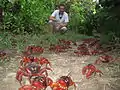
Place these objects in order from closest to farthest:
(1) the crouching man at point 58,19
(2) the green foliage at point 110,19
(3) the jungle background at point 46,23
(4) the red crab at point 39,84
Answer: (4) the red crab at point 39,84 < (2) the green foliage at point 110,19 < (3) the jungle background at point 46,23 < (1) the crouching man at point 58,19

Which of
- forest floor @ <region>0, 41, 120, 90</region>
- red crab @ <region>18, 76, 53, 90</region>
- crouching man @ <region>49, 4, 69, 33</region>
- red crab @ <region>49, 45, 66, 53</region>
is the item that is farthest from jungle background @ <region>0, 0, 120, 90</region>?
red crab @ <region>18, 76, 53, 90</region>

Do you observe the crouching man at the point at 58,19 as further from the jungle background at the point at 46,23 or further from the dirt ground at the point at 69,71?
the dirt ground at the point at 69,71

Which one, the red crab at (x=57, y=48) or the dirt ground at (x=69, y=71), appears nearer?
the dirt ground at (x=69, y=71)

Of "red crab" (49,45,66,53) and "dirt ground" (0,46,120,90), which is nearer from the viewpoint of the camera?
"dirt ground" (0,46,120,90)

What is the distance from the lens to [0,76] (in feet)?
16.9

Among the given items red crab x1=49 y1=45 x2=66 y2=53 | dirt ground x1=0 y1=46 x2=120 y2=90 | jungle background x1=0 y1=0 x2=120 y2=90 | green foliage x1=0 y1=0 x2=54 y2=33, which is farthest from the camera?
green foliage x1=0 y1=0 x2=54 y2=33

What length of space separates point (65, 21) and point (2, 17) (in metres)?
1.90

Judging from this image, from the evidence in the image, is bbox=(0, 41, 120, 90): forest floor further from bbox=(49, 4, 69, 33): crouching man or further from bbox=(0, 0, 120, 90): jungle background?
bbox=(49, 4, 69, 33): crouching man

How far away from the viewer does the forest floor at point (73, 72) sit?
15.4 ft

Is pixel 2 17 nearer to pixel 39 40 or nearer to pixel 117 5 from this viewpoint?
pixel 39 40

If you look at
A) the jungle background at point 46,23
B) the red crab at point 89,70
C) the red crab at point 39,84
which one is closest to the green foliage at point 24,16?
the jungle background at point 46,23

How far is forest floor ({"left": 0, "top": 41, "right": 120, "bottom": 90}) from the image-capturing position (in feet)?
15.4

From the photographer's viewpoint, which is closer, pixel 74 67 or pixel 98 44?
pixel 74 67

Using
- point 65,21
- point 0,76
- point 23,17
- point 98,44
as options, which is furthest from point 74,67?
point 23,17
